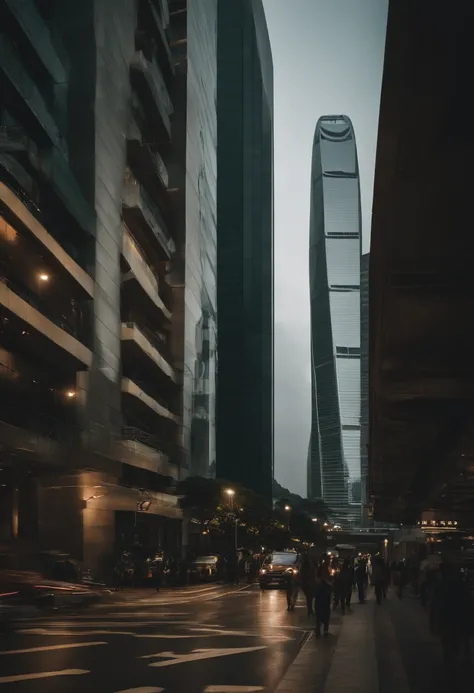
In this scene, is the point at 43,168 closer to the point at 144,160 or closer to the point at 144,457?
the point at 144,160

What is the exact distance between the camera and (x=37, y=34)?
156 ft

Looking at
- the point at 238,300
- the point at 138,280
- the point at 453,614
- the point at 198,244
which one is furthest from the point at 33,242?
the point at 238,300

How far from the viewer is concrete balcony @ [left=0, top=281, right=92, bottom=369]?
133 ft

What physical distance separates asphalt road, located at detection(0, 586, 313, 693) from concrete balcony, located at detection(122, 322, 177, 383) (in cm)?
3106

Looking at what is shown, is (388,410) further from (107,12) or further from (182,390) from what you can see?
(182,390)

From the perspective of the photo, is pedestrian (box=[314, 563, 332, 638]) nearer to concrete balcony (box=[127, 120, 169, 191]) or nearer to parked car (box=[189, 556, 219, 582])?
parked car (box=[189, 556, 219, 582])

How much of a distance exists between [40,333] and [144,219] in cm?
2491

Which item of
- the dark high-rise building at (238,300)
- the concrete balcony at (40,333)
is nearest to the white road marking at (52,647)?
the concrete balcony at (40,333)

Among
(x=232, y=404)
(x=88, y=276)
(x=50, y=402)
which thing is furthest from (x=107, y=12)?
(x=232, y=404)

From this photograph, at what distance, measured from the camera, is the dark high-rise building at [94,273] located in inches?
1773

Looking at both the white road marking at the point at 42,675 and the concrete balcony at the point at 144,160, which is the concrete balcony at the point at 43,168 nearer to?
the concrete balcony at the point at 144,160

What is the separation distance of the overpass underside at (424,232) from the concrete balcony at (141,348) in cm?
2900

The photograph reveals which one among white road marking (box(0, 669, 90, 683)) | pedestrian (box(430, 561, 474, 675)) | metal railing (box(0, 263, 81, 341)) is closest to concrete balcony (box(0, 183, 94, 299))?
metal railing (box(0, 263, 81, 341))

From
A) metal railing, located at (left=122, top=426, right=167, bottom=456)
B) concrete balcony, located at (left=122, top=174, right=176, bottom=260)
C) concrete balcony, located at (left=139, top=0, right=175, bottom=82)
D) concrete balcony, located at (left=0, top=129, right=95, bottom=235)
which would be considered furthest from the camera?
concrete balcony, located at (left=139, top=0, right=175, bottom=82)
